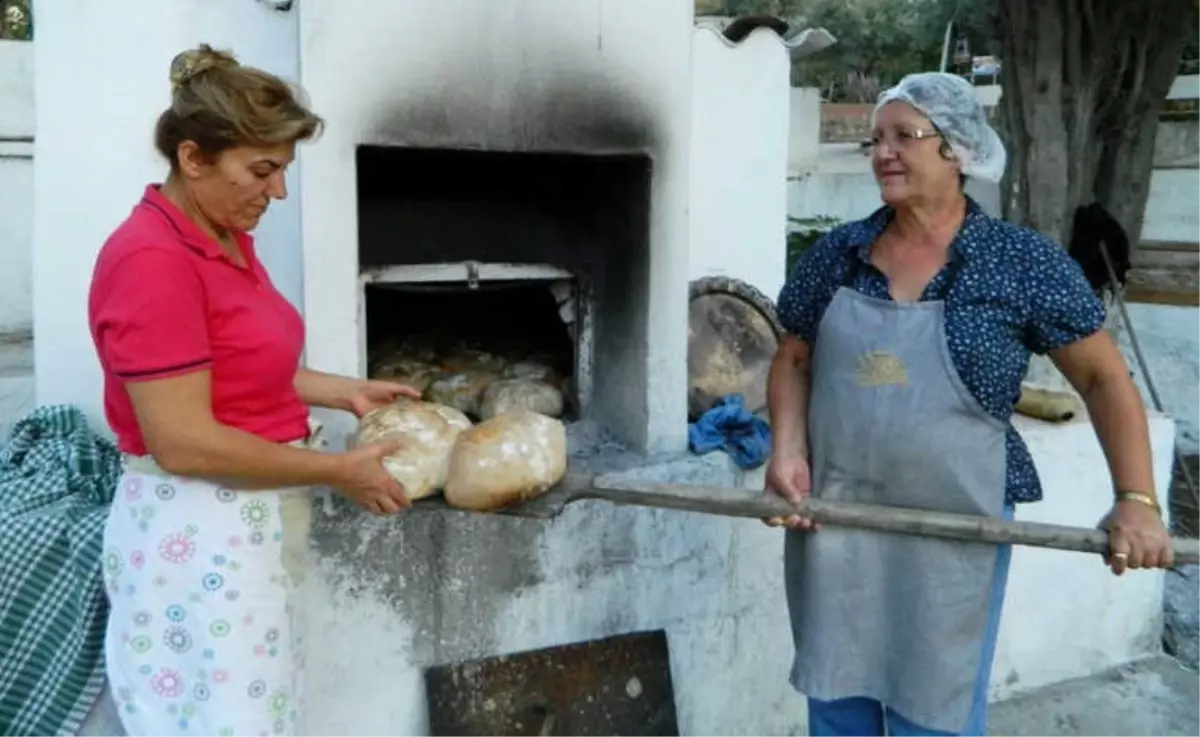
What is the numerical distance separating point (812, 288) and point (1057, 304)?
Result: 46 cm

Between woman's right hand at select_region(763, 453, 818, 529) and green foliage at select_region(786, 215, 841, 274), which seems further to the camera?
green foliage at select_region(786, 215, 841, 274)

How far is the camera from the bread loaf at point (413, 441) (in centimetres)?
216

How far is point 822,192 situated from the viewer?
9.58 metres

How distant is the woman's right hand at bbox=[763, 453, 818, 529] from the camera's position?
212 centimetres

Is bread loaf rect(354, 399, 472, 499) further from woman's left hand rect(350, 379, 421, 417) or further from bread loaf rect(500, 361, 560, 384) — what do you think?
bread loaf rect(500, 361, 560, 384)

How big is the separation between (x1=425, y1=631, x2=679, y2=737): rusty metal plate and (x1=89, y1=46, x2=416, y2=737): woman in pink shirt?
0.71 metres

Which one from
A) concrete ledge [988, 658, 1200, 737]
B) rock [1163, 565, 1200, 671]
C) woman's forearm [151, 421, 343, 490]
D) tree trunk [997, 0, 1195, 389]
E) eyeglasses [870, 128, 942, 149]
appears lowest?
concrete ledge [988, 658, 1200, 737]

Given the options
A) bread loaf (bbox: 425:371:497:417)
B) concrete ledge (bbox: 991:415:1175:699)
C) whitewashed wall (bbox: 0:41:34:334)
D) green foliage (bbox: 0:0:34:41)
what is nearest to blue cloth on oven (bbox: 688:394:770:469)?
bread loaf (bbox: 425:371:497:417)

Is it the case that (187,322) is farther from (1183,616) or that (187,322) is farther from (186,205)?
(1183,616)

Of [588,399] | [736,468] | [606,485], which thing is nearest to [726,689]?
[736,468]

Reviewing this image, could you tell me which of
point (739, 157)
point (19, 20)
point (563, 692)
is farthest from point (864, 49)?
point (563, 692)

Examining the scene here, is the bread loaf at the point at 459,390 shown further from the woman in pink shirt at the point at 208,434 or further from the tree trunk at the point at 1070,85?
the tree trunk at the point at 1070,85

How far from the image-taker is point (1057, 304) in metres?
1.97

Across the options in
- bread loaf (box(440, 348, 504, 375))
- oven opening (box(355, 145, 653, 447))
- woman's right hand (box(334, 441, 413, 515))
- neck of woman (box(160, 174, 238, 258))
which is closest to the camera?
neck of woman (box(160, 174, 238, 258))
